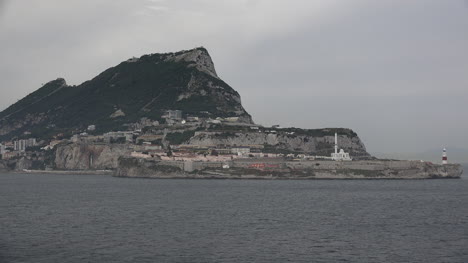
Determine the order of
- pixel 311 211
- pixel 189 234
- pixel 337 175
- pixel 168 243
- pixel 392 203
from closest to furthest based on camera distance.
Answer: pixel 168 243
pixel 189 234
pixel 311 211
pixel 392 203
pixel 337 175

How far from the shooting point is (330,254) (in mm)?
65812

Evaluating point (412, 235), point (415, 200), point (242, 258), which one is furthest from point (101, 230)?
point (415, 200)

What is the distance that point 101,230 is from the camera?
80875 mm

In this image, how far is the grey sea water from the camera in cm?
6531

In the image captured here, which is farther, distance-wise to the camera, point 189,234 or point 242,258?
point 189,234

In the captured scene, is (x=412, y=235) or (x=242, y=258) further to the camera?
(x=412, y=235)

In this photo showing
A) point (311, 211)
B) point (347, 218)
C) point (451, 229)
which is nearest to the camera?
point (451, 229)

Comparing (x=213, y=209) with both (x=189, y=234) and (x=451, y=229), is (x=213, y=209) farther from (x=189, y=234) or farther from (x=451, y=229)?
(x=451, y=229)

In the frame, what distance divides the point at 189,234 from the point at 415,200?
58.6 meters

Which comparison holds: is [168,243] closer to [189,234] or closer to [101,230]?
[189,234]

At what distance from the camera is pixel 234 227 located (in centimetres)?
8419

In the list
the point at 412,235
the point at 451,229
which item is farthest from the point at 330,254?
the point at 451,229

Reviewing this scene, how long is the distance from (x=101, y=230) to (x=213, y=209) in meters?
27.6

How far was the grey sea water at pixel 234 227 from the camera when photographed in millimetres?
65312
